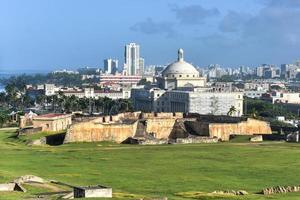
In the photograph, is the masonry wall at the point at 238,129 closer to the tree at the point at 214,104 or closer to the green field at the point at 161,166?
the green field at the point at 161,166

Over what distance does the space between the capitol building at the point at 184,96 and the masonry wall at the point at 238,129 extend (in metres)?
56.0

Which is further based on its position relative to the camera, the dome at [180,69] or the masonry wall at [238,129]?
the dome at [180,69]

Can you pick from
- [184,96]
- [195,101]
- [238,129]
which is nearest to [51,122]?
[238,129]

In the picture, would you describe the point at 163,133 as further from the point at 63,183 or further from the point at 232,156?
the point at 63,183

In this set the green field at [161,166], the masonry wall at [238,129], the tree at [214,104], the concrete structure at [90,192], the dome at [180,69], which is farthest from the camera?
the dome at [180,69]

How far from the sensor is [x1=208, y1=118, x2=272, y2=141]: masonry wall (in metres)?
83.8

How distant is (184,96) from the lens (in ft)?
498

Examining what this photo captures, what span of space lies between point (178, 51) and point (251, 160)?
112 meters

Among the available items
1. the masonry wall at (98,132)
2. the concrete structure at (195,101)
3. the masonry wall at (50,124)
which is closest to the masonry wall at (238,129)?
the masonry wall at (98,132)

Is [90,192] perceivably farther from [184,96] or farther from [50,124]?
[184,96]

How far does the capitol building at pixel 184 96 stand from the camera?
15062 cm

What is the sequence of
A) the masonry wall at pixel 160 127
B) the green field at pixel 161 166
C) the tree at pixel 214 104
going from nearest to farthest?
1. the green field at pixel 161 166
2. the masonry wall at pixel 160 127
3. the tree at pixel 214 104

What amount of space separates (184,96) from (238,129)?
66260 mm

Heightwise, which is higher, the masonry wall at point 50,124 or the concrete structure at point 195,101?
the concrete structure at point 195,101
